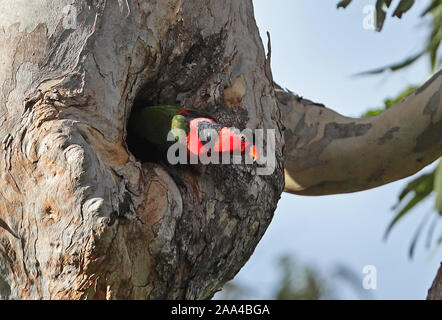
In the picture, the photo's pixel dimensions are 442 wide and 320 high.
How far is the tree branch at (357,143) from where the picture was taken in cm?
387

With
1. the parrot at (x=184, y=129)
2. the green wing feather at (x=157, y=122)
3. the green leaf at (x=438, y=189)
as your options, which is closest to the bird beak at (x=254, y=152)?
the parrot at (x=184, y=129)

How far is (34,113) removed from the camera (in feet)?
8.09

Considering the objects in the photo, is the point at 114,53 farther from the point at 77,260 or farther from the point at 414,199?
the point at 414,199

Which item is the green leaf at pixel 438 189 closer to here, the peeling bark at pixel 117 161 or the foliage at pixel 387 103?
the foliage at pixel 387 103

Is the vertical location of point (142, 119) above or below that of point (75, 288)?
above

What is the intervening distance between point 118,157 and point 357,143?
1948 millimetres

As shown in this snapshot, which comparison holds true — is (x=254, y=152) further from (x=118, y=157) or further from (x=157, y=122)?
(x=118, y=157)

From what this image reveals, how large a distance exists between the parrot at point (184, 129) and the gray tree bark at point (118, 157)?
10cm

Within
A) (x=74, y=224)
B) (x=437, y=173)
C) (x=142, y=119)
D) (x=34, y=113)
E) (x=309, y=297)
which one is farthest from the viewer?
(x=437, y=173)

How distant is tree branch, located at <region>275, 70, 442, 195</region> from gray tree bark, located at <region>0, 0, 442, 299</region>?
906mm

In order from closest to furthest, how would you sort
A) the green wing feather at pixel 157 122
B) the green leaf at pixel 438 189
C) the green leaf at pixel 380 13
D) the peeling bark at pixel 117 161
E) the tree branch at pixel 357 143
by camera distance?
the peeling bark at pixel 117 161 < the green wing feather at pixel 157 122 < the tree branch at pixel 357 143 < the green leaf at pixel 380 13 < the green leaf at pixel 438 189

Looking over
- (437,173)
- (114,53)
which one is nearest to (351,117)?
(437,173)

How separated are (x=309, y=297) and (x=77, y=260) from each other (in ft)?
6.06

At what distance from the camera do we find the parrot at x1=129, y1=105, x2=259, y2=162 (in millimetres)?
2801
